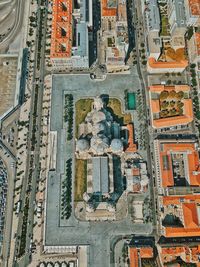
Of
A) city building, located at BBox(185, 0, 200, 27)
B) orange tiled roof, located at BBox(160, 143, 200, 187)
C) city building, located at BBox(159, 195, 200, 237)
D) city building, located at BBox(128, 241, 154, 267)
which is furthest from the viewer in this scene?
city building, located at BBox(185, 0, 200, 27)

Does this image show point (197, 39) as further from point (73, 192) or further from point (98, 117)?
point (73, 192)

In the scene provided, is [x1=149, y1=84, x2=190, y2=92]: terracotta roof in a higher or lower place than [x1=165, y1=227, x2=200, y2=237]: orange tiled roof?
higher

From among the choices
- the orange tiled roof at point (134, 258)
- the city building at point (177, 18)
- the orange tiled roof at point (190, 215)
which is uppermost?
the city building at point (177, 18)

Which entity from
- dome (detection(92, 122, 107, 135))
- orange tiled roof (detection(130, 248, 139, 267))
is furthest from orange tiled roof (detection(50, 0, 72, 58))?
orange tiled roof (detection(130, 248, 139, 267))

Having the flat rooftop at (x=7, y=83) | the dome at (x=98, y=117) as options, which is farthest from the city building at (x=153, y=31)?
the flat rooftop at (x=7, y=83)

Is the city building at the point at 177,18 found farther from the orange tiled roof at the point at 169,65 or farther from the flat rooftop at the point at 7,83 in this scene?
the flat rooftop at the point at 7,83

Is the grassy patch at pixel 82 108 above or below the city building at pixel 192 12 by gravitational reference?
below

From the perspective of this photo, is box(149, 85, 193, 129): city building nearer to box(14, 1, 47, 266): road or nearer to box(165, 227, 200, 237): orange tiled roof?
box(165, 227, 200, 237): orange tiled roof

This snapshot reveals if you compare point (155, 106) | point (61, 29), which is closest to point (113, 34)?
point (61, 29)
